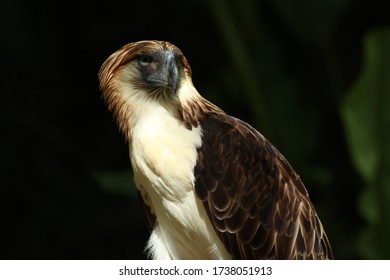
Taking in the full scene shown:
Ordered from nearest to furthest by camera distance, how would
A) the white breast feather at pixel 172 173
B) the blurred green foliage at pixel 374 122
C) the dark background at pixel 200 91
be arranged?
the white breast feather at pixel 172 173 → the blurred green foliage at pixel 374 122 → the dark background at pixel 200 91

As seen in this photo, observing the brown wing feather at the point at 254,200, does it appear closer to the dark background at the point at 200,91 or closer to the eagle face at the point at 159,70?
the eagle face at the point at 159,70

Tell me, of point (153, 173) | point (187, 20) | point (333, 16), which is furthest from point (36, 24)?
point (153, 173)

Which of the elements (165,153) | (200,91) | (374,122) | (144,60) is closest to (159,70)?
(144,60)

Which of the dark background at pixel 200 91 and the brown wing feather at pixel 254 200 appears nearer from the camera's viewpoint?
the brown wing feather at pixel 254 200

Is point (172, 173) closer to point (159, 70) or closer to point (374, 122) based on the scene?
point (159, 70)

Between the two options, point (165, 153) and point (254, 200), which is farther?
point (254, 200)

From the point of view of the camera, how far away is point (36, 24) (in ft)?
17.9

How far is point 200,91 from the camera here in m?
4.84

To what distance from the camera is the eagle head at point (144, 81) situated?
2.66 m

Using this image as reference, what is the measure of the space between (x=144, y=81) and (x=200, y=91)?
2.12m

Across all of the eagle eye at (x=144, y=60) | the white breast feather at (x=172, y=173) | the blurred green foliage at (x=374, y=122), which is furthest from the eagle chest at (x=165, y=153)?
the blurred green foliage at (x=374, y=122)

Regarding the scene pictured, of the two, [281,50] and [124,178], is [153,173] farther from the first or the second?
[281,50]

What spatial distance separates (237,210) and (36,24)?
2988 mm

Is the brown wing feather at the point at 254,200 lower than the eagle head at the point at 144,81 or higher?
lower
